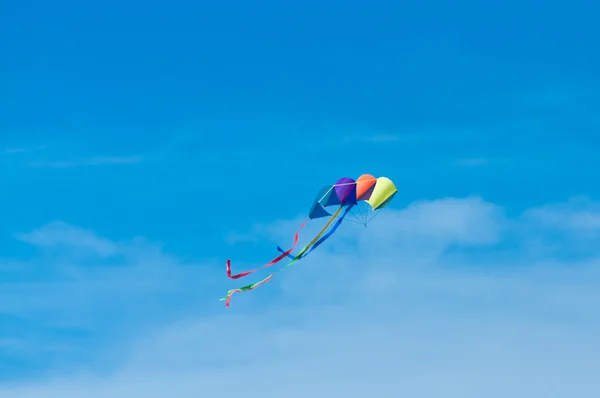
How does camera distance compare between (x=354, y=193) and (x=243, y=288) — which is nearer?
(x=243, y=288)

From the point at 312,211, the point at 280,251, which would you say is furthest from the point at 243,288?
the point at 312,211

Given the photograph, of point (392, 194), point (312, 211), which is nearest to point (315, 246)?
point (312, 211)

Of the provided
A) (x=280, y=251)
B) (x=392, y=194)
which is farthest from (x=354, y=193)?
(x=280, y=251)

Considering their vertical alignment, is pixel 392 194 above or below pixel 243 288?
above

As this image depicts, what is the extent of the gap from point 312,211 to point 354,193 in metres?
4.33

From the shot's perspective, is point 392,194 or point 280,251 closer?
point 280,251

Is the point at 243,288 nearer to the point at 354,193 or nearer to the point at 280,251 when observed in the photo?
the point at 280,251

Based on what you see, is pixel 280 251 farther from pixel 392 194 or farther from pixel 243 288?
pixel 392 194

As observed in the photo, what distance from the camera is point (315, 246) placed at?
73312mm

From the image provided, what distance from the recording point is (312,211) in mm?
75312

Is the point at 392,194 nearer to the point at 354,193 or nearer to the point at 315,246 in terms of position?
the point at 354,193

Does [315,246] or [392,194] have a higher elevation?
[392,194]

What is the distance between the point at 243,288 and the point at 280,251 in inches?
172

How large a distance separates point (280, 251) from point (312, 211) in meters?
5.91
